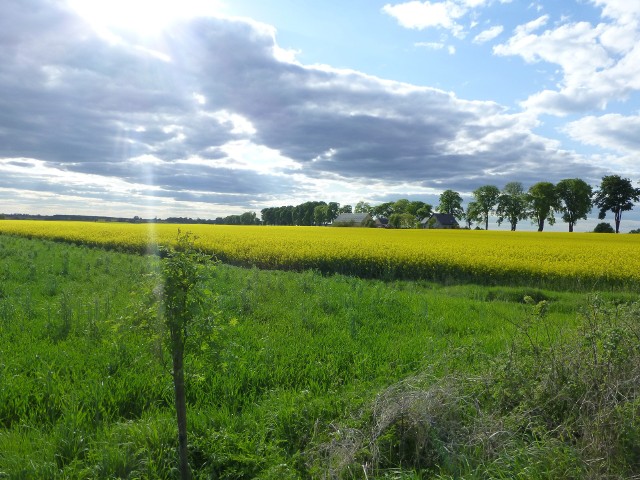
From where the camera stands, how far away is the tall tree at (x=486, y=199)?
94.5 meters

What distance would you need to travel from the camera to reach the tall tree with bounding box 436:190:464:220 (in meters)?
113

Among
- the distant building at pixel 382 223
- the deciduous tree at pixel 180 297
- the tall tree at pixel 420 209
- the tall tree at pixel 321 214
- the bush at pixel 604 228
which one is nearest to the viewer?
the deciduous tree at pixel 180 297

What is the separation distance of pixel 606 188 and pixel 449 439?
89.7m

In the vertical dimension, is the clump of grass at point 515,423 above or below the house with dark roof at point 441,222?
below

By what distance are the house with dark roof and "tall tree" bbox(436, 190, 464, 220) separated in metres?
5.47

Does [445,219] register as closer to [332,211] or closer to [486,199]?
[486,199]

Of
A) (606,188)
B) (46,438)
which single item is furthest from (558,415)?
(606,188)

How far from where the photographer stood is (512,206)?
87438mm

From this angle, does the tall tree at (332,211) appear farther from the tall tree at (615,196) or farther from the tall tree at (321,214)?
the tall tree at (615,196)

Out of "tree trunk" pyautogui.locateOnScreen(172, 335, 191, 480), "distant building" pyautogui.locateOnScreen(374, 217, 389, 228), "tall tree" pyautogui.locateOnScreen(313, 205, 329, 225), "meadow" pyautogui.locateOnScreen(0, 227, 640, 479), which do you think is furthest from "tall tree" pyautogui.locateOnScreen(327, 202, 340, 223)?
"tree trunk" pyautogui.locateOnScreen(172, 335, 191, 480)

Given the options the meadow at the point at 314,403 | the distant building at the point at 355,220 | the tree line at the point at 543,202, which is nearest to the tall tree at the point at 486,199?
the tree line at the point at 543,202

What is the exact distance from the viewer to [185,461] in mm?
3143

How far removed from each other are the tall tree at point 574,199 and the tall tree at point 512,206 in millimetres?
6874

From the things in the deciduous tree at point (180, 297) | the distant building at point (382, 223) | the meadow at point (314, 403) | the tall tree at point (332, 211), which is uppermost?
the tall tree at point (332, 211)
